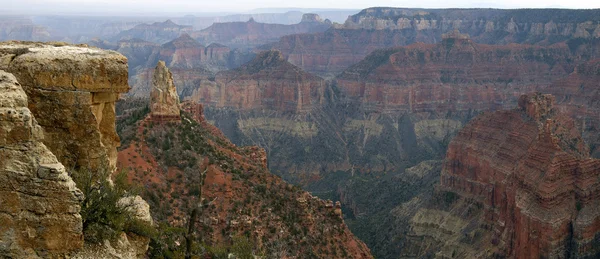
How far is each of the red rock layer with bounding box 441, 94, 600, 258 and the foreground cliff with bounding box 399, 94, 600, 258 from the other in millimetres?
83

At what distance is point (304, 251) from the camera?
30.8m

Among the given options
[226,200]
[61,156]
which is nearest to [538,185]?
[226,200]

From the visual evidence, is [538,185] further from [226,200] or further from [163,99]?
[163,99]

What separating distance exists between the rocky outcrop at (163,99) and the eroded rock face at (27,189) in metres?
24.7

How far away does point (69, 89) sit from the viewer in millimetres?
14469

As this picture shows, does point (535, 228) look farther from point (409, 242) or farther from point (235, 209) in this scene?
point (235, 209)

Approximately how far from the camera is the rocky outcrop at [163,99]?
37344 mm

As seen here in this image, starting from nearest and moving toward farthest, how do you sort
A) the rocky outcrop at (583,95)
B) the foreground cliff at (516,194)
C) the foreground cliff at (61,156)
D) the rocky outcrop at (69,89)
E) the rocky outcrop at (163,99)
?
1. the foreground cliff at (61,156)
2. the rocky outcrop at (69,89)
3. the rocky outcrop at (163,99)
4. the foreground cliff at (516,194)
5. the rocky outcrop at (583,95)

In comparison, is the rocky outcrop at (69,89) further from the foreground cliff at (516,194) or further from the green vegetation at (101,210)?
the foreground cliff at (516,194)

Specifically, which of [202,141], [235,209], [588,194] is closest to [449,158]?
[588,194]

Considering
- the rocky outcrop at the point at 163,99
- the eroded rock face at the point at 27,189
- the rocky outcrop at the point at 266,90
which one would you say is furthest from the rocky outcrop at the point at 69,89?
the rocky outcrop at the point at 266,90

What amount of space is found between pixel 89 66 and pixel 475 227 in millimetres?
54340

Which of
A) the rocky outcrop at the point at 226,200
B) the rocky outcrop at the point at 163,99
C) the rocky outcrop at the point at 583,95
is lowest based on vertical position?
the rocky outcrop at the point at 583,95

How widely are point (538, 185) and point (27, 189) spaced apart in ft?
158
